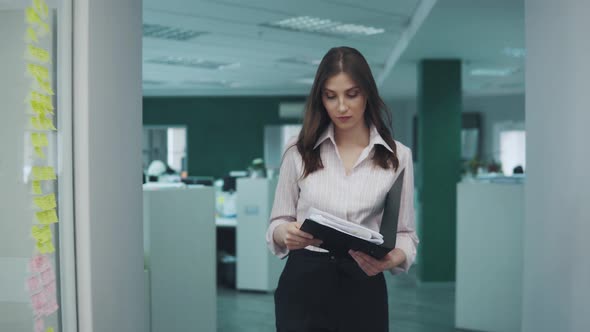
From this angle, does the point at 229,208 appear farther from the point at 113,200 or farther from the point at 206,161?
the point at 206,161

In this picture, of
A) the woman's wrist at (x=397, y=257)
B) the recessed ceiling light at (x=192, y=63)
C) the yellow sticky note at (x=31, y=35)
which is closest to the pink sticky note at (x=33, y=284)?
the yellow sticky note at (x=31, y=35)

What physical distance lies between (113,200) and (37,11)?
671 millimetres

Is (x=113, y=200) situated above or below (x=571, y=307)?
above

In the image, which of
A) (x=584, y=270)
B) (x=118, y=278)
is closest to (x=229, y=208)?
(x=118, y=278)

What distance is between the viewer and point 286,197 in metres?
1.66

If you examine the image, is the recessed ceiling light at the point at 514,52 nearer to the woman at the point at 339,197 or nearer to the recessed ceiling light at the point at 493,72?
the recessed ceiling light at the point at 493,72

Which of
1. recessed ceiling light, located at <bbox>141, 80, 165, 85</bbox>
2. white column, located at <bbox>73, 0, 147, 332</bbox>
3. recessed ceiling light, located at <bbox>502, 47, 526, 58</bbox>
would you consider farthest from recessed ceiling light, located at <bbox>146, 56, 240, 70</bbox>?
white column, located at <bbox>73, 0, 147, 332</bbox>

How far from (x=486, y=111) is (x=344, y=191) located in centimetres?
1236

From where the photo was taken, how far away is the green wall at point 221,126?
1280 centimetres

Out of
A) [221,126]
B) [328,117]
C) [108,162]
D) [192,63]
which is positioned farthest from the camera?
[221,126]

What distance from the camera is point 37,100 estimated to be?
1.57 m

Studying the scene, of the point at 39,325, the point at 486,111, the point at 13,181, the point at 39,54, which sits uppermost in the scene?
the point at 486,111

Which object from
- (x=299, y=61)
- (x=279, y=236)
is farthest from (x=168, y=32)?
(x=279, y=236)

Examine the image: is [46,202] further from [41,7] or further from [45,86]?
[41,7]
